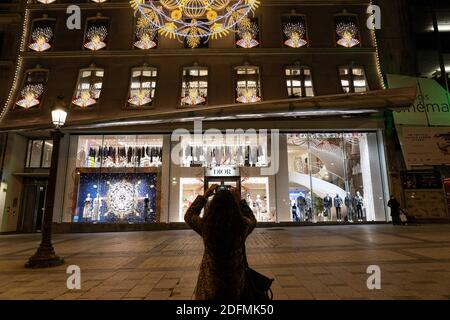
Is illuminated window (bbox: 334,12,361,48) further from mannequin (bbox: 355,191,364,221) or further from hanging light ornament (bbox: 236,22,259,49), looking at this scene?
mannequin (bbox: 355,191,364,221)

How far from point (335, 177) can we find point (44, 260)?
47.3 feet

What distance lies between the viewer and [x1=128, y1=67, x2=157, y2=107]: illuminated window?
16047 millimetres

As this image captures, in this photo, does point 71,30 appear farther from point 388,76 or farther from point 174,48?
point 388,76

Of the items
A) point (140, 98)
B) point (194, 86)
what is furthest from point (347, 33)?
point (140, 98)

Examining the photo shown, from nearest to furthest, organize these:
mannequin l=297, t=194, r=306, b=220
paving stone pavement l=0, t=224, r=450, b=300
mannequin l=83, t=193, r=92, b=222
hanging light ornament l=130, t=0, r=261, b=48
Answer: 1. paving stone pavement l=0, t=224, r=450, b=300
2. hanging light ornament l=130, t=0, r=261, b=48
3. mannequin l=83, t=193, r=92, b=222
4. mannequin l=297, t=194, r=306, b=220

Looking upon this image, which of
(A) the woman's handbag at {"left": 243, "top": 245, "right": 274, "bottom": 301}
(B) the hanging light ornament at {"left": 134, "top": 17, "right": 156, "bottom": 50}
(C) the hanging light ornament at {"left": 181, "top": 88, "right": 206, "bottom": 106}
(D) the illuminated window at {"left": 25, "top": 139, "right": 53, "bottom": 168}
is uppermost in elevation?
(B) the hanging light ornament at {"left": 134, "top": 17, "right": 156, "bottom": 50}

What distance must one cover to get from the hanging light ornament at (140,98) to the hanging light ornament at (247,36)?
6126 millimetres

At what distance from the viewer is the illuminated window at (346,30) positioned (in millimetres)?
17312

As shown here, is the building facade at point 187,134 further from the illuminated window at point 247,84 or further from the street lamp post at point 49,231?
the street lamp post at point 49,231

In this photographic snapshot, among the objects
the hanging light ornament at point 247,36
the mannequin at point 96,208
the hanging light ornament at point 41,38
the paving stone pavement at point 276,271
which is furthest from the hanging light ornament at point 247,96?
the hanging light ornament at point 41,38

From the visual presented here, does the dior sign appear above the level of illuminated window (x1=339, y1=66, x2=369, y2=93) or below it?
below

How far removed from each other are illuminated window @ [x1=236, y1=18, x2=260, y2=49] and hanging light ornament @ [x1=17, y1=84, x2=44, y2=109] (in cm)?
1154

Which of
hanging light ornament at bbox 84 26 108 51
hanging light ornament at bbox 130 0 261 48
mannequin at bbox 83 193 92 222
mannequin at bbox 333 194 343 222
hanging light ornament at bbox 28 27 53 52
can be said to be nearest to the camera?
hanging light ornament at bbox 130 0 261 48

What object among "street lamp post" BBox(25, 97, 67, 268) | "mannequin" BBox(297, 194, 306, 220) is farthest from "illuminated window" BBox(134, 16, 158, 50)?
"mannequin" BBox(297, 194, 306, 220)
